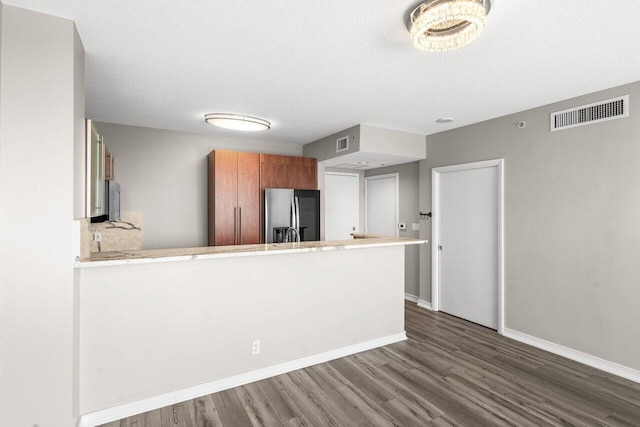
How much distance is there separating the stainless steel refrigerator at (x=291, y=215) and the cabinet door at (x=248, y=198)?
0.45 ft

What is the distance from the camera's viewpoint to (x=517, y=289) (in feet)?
11.4

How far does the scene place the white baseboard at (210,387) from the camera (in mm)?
2080

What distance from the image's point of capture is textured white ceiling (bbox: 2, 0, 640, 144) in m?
1.70

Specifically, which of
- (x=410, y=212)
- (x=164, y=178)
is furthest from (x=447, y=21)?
(x=164, y=178)

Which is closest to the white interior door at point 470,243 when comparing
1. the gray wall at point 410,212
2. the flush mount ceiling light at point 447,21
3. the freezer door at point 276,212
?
the gray wall at point 410,212

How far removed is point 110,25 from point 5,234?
4.19 ft

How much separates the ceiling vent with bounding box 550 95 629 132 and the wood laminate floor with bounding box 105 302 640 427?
2.24 metres

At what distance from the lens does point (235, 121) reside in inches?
142

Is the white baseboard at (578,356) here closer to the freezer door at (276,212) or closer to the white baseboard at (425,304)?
the white baseboard at (425,304)

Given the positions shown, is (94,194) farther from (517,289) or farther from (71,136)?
(517,289)

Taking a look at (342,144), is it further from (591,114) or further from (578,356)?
(578,356)

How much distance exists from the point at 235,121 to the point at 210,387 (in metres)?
2.66

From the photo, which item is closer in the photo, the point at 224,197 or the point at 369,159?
the point at 224,197

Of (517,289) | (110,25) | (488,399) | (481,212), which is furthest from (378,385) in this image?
(110,25)
